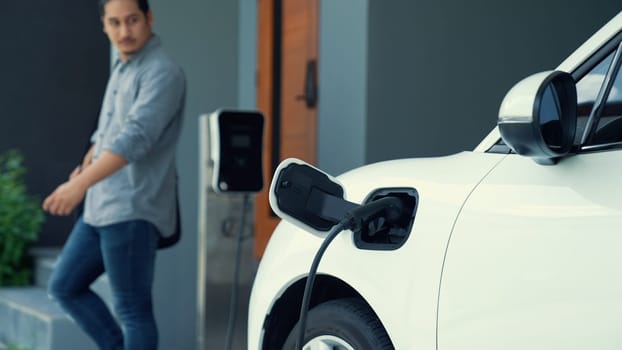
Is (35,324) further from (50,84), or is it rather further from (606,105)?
(606,105)

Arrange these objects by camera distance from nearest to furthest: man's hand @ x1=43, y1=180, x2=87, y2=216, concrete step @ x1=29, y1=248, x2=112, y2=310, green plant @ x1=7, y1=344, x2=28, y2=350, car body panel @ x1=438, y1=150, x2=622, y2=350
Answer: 1. car body panel @ x1=438, y1=150, x2=622, y2=350
2. man's hand @ x1=43, y1=180, x2=87, y2=216
3. green plant @ x1=7, y1=344, x2=28, y2=350
4. concrete step @ x1=29, y1=248, x2=112, y2=310

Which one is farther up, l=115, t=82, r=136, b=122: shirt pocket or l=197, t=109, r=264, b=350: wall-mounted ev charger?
l=115, t=82, r=136, b=122: shirt pocket

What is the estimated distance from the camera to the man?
13.7ft

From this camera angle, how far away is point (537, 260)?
2102mm

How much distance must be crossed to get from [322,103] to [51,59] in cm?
449

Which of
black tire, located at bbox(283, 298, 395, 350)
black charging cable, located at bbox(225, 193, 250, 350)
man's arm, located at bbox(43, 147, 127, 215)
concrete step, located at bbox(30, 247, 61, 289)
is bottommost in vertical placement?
concrete step, located at bbox(30, 247, 61, 289)

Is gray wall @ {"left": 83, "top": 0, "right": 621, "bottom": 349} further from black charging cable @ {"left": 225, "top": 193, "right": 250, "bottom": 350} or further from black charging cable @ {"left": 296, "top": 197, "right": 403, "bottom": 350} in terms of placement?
Result: black charging cable @ {"left": 296, "top": 197, "right": 403, "bottom": 350}

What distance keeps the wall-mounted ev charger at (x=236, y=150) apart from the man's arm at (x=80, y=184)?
0.69 metres

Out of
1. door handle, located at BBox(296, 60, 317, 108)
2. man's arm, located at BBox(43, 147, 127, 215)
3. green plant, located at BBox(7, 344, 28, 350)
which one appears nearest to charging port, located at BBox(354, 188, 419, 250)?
man's arm, located at BBox(43, 147, 127, 215)

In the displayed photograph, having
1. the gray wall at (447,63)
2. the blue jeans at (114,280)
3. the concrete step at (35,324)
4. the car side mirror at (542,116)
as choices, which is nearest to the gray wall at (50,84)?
the concrete step at (35,324)

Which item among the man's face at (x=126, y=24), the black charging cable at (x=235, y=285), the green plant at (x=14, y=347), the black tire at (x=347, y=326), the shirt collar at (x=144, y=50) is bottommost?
the green plant at (x=14, y=347)

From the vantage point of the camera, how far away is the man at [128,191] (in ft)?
13.7

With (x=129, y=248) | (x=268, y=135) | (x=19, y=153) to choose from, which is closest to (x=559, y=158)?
(x=129, y=248)

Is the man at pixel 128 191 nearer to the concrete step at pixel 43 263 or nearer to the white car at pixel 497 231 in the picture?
the white car at pixel 497 231
